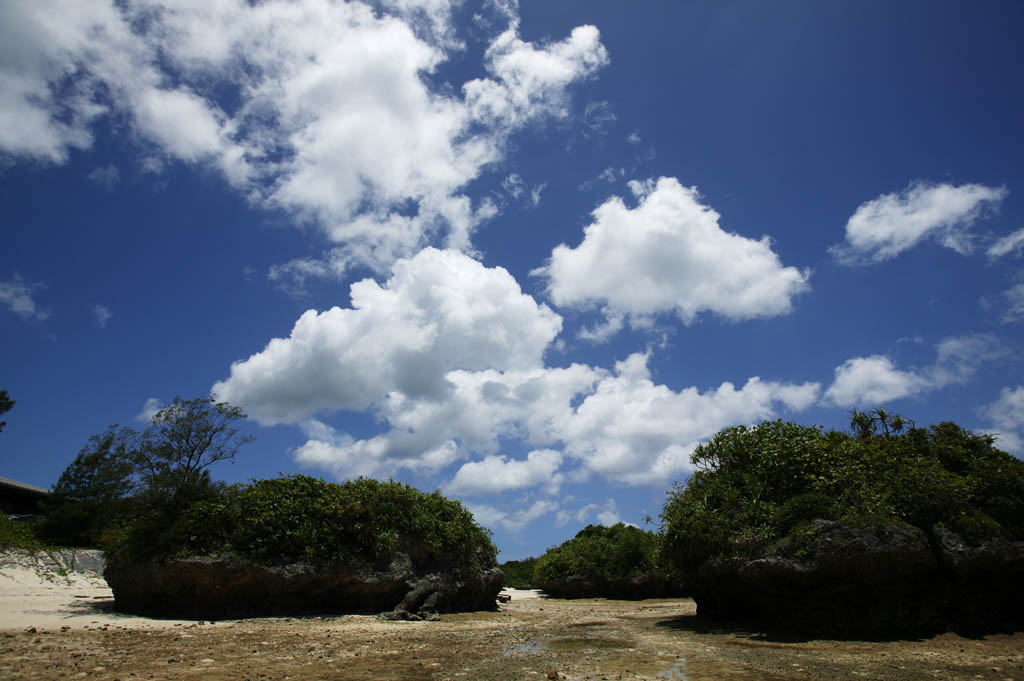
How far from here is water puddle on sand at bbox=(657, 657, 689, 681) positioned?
24.2 ft

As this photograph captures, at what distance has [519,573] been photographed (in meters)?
47.6

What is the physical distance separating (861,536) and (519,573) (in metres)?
41.2

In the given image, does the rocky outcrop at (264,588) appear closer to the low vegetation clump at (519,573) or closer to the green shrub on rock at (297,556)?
the green shrub on rock at (297,556)

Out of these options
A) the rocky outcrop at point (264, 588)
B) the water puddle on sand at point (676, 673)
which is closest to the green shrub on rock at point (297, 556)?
the rocky outcrop at point (264, 588)

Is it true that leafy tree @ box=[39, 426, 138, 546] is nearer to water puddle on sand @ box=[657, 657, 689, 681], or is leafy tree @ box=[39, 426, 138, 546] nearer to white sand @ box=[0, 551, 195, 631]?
white sand @ box=[0, 551, 195, 631]

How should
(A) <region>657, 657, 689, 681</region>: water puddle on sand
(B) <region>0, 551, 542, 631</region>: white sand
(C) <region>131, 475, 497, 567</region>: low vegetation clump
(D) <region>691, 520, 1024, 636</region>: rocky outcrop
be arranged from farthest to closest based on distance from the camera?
(C) <region>131, 475, 497, 567</region>: low vegetation clump → (B) <region>0, 551, 542, 631</region>: white sand → (D) <region>691, 520, 1024, 636</region>: rocky outcrop → (A) <region>657, 657, 689, 681</region>: water puddle on sand

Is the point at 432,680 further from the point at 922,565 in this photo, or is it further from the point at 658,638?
the point at 922,565

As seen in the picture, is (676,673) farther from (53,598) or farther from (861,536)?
(53,598)

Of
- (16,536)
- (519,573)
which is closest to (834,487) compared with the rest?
(16,536)

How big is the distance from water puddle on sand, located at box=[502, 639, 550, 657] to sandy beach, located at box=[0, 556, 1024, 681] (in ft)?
0.19

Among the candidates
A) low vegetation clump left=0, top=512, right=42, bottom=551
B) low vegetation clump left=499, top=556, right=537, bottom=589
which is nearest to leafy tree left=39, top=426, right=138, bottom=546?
low vegetation clump left=0, top=512, right=42, bottom=551

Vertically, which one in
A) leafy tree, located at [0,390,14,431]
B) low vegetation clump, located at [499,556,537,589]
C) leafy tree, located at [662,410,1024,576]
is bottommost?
low vegetation clump, located at [499,556,537,589]

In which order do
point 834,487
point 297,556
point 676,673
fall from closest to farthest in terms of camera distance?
point 676,673
point 834,487
point 297,556

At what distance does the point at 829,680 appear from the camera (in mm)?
7246
